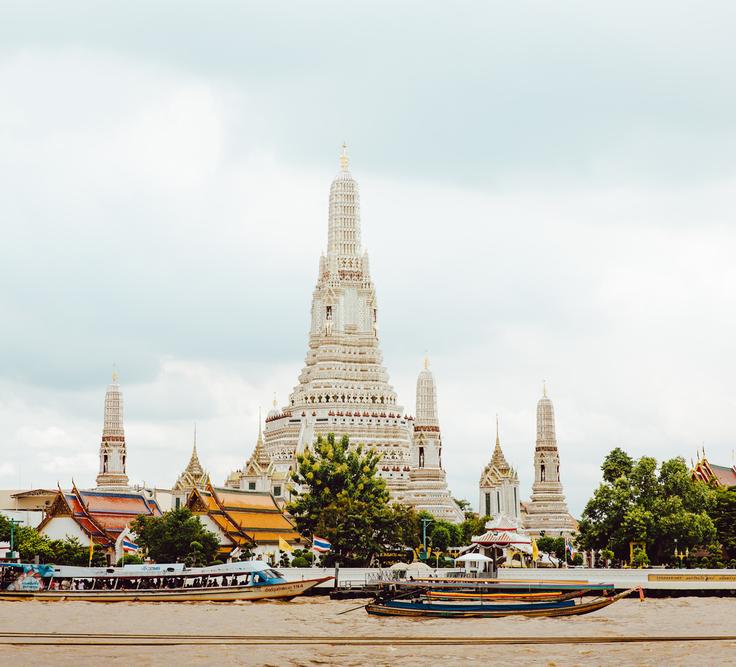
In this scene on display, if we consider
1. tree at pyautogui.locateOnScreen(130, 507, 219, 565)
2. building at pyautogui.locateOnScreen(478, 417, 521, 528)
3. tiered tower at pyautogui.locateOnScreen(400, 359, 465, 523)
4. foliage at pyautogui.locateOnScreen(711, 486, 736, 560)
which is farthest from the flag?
building at pyautogui.locateOnScreen(478, 417, 521, 528)

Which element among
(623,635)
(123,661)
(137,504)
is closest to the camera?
(123,661)

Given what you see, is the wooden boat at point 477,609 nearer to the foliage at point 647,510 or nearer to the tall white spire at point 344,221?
the foliage at point 647,510

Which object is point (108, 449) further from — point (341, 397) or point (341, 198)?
point (341, 198)

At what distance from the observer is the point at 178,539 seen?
68.6m

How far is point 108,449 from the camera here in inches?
4299

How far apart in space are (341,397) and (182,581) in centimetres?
5005

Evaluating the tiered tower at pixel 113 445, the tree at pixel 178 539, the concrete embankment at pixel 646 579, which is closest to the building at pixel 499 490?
the tiered tower at pixel 113 445

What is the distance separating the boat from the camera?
5700 cm

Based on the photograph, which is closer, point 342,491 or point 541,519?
point 342,491

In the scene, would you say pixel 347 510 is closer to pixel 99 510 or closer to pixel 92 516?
pixel 92 516

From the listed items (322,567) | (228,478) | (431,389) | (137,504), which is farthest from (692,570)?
(228,478)

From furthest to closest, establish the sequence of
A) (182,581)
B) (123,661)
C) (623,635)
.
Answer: (182,581) < (623,635) < (123,661)

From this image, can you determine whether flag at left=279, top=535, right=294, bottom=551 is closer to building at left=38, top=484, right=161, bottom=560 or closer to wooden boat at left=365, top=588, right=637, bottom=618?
building at left=38, top=484, right=161, bottom=560

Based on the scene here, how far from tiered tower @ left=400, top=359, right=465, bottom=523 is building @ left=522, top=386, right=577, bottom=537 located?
6.56 metres
